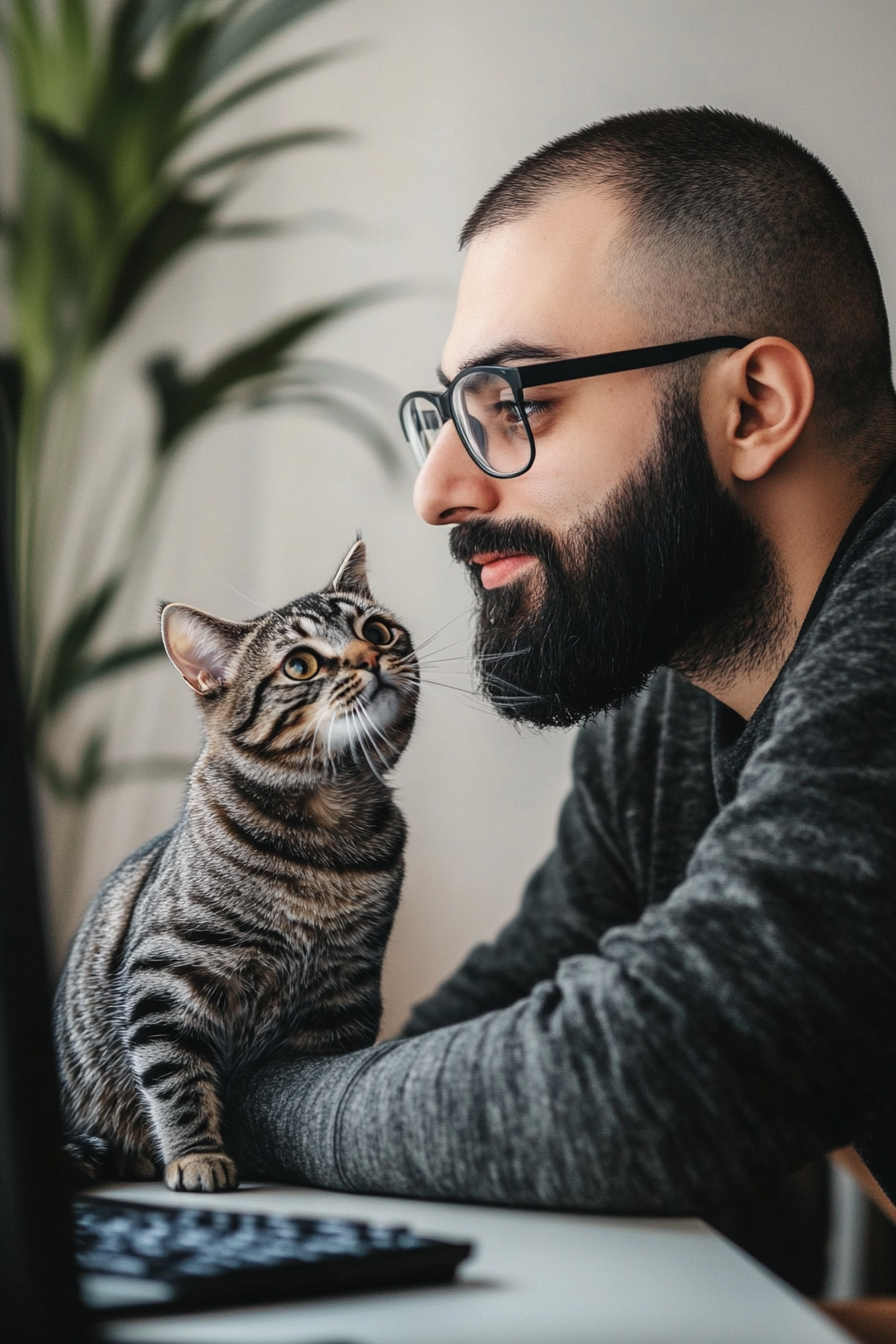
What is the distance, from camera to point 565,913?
1091 mm

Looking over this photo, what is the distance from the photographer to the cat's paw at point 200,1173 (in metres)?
0.58

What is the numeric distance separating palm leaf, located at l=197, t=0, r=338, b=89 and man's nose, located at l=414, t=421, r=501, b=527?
68 centimetres

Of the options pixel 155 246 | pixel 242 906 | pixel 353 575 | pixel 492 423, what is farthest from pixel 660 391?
pixel 155 246

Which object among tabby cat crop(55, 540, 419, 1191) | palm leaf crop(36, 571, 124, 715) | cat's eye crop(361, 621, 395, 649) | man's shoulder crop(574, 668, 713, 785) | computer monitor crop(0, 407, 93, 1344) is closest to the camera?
computer monitor crop(0, 407, 93, 1344)

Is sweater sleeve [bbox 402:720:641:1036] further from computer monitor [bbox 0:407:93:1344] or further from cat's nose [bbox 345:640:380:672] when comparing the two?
computer monitor [bbox 0:407:93:1344]

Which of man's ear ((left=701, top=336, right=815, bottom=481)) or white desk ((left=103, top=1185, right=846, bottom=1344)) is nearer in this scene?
white desk ((left=103, top=1185, right=846, bottom=1344))

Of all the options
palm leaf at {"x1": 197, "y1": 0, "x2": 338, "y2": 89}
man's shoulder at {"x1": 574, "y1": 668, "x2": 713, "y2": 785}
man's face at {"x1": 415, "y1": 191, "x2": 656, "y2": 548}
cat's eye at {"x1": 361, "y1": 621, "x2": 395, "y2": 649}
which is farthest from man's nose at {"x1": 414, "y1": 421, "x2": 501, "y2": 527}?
palm leaf at {"x1": 197, "y1": 0, "x2": 338, "y2": 89}

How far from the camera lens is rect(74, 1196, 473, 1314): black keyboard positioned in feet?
1.25

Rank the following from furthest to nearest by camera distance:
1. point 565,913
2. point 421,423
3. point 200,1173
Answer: point 565,913 → point 421,423 → point 200,1173

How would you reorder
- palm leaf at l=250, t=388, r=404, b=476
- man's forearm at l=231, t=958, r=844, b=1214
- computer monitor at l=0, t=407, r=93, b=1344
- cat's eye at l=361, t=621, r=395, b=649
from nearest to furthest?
computer monitor at l=0, t=407, r=93, b=1344 → man's forearm at l=231, t=958, r=844, b=1214 → cat's eye at l=361, t=621, r=395, b=649 → palm leaf at l=250, t=388, r=404, b=476

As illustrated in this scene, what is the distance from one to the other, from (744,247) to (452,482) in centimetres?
31

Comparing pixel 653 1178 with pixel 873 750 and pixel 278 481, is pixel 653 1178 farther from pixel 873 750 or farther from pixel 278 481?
pixel 278 481

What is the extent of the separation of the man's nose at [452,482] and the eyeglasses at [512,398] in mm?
14

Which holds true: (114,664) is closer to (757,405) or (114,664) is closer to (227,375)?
(227,375)
